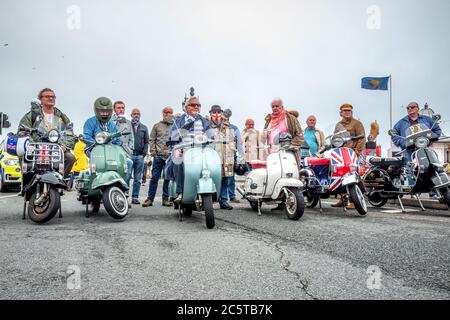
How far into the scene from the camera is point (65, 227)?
5.04 m

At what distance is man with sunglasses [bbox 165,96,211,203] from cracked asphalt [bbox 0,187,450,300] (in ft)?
2.25

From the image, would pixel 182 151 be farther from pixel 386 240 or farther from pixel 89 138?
pixel 386 240

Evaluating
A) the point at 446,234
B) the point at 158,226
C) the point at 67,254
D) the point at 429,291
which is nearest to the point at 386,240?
the point at 446,234

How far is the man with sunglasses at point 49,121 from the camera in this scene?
600 centimetres

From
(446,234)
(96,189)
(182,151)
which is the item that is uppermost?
(182,151)

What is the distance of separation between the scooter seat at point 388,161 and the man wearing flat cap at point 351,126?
379 mm

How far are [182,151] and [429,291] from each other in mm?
3837

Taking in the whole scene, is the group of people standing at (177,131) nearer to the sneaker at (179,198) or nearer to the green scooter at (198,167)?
the sneaker at (179,198)

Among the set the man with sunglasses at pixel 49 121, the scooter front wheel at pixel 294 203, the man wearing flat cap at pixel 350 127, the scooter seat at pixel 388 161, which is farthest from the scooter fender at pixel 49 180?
the scooter seat at pixel 388 161

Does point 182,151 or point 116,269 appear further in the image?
point 182,151

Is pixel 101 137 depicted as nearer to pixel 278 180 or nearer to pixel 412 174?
pixel 278 180

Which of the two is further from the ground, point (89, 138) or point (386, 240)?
point (89, 138)

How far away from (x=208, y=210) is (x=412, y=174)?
14.7 ft

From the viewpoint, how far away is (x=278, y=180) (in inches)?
250
